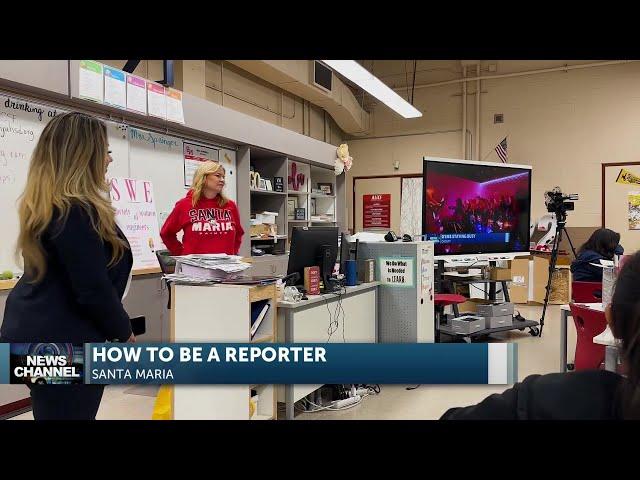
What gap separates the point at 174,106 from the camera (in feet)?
12.8

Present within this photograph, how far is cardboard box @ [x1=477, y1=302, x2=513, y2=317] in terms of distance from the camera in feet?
15.7

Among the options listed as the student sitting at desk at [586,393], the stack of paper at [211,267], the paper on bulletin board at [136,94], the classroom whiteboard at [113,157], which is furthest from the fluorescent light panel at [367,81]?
the student sitting at desk at [586,393]

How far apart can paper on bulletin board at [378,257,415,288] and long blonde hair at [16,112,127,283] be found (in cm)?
247

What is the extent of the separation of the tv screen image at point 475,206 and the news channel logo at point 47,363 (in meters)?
3.22

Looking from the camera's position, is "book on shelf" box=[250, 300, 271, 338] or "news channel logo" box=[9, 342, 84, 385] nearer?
"news channel logo" box=[9, 342, 84, 385]

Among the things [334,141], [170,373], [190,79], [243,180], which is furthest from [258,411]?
[334,141]

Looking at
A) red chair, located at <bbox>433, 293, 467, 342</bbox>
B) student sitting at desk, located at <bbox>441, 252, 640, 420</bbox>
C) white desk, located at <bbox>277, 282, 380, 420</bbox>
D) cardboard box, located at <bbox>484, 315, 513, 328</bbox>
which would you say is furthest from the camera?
cardboard box, located at <bbox>484, 315, 513, 328</bbox>

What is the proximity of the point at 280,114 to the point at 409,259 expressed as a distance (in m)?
4.37

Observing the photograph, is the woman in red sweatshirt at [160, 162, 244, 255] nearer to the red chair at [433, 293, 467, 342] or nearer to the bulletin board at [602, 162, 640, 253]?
the red chair at [433, 293, 467, 342]

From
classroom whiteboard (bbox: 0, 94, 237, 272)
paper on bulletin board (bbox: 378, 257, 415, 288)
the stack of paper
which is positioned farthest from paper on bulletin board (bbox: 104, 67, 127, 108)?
paper on bulletin board (bbox: 378, 257, 415, 288)

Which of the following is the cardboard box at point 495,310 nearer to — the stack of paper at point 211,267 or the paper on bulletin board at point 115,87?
→ the stack of paper at point 211,267

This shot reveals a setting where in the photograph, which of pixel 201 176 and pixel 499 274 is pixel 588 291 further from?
pixel 201 176

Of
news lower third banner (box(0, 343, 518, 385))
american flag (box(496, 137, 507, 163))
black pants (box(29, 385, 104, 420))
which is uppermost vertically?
american flag (box(496, 137, 507, 163))

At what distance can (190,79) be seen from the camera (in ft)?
17.6
